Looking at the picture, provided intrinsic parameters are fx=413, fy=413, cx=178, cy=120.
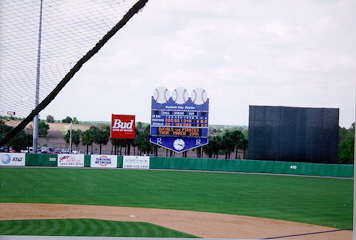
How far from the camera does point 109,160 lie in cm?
2217

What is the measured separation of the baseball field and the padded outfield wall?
2078mm

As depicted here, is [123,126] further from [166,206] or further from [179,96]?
[166,206]

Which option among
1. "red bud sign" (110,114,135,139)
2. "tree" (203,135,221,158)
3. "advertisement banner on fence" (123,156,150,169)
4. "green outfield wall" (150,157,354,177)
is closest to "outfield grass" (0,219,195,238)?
"red bud sign" (110,114,135,139)

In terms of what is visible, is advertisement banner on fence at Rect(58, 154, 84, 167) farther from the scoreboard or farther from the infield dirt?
the infield dirt

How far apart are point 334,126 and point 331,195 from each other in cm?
605

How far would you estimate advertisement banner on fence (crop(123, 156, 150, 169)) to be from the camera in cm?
2241

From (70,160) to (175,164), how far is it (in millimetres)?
5654

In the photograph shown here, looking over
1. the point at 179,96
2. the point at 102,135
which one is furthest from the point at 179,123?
the point at 102,135

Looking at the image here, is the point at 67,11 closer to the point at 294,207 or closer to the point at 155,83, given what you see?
the point at 294,207

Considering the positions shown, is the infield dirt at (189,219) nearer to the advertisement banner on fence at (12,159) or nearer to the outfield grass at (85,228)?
the outfield grass at (85,228)

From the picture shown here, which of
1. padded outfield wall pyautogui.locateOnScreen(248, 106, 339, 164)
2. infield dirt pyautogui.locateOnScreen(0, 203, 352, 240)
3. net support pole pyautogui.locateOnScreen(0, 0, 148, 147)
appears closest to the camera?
net support pole pyautogui.locateOnScreen(0, 0, 148, 147)

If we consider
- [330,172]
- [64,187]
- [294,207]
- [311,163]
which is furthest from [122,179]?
[330,172]

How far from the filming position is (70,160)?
2181 cm

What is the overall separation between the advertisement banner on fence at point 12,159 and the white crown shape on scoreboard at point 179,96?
7.43m
